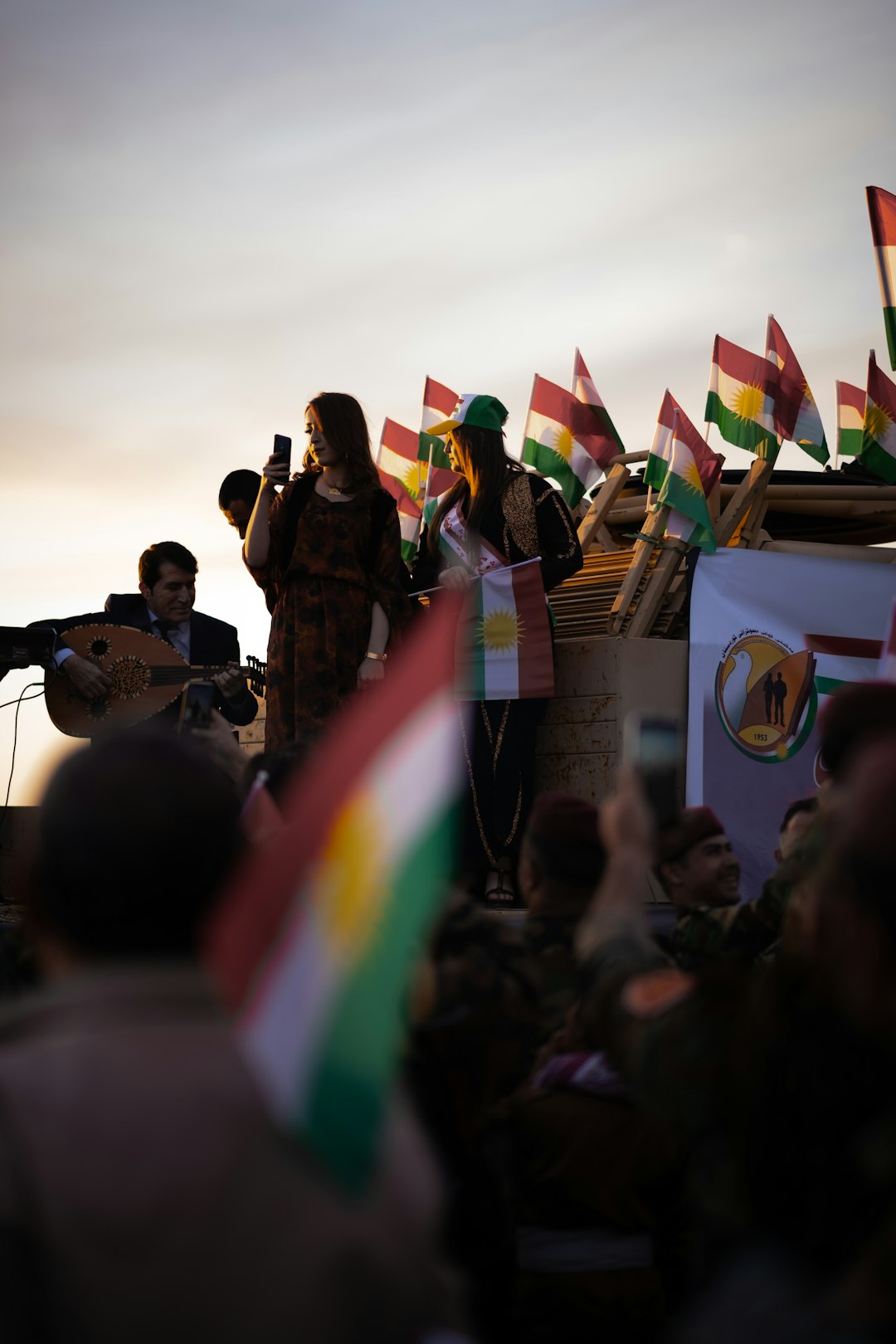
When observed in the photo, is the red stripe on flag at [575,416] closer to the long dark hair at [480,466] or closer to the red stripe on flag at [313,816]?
the long dark hair at [480,466]

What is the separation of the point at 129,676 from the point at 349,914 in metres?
4.77

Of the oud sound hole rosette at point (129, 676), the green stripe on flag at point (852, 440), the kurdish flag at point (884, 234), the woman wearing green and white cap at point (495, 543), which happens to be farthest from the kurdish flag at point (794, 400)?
the oud sound hole rosette at point (129, 676)

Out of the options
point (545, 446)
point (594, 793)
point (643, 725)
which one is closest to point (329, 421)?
point (594, 793)

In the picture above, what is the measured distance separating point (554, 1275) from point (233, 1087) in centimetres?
140

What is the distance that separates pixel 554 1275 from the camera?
2383 mm

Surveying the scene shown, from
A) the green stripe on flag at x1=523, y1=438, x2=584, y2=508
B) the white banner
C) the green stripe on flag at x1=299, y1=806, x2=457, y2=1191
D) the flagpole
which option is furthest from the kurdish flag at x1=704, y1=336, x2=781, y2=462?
the green stripe on flag at x1=299, y1=806, x2=457, y2=1191

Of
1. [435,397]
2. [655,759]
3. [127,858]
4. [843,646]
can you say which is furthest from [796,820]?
[435,397]

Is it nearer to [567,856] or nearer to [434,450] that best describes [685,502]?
[434,450]

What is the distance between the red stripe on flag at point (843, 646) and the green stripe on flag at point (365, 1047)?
574cm

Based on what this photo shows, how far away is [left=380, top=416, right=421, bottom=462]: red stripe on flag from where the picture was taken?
32.7 feet

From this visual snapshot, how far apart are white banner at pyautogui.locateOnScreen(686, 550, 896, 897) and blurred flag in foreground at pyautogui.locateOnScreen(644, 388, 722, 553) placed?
0.62 feet

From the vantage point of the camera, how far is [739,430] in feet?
25.6

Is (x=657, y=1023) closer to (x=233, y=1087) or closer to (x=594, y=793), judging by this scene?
(x=233, y=1087)

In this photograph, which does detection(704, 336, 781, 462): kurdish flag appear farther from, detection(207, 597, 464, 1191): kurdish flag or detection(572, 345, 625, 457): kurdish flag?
detection(207, 597, 464, 1191): kurdish flag
